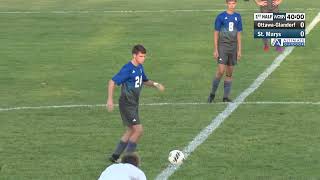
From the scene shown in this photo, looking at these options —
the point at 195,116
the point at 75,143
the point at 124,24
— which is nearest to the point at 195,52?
the point at 124,24

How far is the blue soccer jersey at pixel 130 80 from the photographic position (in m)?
12.5

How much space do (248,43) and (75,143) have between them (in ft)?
42.2

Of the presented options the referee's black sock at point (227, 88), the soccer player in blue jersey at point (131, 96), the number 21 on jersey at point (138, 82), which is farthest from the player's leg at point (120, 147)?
the referee's black sock at point (227, 88)

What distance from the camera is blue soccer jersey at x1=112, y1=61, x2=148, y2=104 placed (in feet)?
41.1

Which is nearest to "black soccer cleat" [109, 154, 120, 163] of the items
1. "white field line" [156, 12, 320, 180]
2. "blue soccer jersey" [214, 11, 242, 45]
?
"white field line" [156, 12, 320, 180]

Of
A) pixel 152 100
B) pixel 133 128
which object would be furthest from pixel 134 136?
pixel 152 100

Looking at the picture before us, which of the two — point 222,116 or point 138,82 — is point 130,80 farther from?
point 222,116

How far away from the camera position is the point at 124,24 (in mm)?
31000

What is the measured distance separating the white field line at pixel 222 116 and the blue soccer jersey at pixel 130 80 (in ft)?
3.77

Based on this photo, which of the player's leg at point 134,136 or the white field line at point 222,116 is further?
the player's leg at point 134,136
